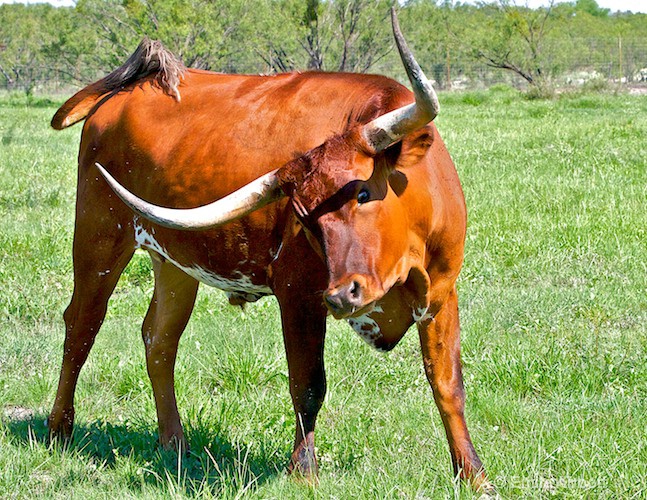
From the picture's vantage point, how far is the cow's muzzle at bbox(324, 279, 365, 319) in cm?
303

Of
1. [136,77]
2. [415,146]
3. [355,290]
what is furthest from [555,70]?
[355,290]

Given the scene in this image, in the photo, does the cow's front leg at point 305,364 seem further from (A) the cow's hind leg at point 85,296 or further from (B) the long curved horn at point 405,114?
(A) the cow's hind leg at point 85,296

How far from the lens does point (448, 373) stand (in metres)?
3.90

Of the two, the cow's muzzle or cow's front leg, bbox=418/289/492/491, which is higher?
the cow's muzzle

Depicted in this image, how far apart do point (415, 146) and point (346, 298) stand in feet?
2.17

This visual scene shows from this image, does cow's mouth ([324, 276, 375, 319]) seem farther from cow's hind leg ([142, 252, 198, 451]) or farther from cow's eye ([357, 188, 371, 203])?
cow's hind leg ([142, 252, 198, 451])

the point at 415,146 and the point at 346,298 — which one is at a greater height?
the point at 415,146

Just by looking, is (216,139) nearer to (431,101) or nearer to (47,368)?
(431,101)

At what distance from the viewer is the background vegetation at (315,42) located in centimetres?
3453

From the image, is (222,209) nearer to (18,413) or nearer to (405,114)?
(405,114)

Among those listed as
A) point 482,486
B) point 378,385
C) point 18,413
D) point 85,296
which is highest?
point 85,296

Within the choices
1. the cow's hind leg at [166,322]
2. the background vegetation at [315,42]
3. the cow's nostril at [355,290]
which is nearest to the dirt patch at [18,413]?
the cow's hind leg at [166,322]

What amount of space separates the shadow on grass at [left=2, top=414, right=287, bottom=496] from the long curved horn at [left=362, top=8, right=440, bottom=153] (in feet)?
4.66

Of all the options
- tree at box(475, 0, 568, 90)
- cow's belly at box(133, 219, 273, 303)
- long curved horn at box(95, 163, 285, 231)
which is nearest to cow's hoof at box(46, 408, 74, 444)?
cow's belly at box(133, 219, 273, 303)
